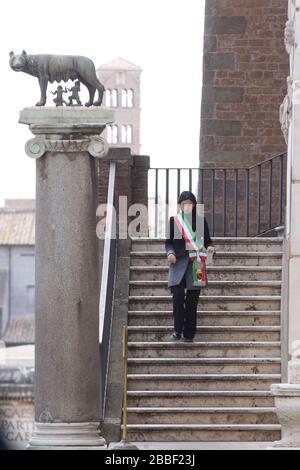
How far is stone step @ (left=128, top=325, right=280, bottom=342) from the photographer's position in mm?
17719

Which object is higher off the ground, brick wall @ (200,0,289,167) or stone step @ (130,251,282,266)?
brick wall @ (200,0,289,167)

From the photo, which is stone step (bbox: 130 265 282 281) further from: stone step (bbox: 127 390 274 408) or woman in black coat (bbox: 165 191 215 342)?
stone step (bbox: 127 390 274 408)

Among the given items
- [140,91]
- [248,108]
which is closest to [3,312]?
[140,91]

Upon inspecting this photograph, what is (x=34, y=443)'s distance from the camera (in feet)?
44.8

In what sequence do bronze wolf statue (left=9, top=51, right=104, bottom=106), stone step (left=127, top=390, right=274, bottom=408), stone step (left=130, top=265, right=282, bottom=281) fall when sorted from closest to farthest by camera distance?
bronze wolf statue (left=9, top=51, right=104, bottom=106), stone step (left=127, top=390, right=274, bottom=408), stone step (left=130, top=265, right=282, bottom=281)

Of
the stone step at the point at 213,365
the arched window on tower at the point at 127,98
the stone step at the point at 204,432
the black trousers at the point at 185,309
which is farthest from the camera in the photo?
the arched window on tower at the point at 127,98

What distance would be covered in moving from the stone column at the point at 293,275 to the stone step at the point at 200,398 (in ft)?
16.4

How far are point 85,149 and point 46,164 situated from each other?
331 mm

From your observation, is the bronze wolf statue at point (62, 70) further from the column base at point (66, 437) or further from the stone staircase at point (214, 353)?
the stone staircase at point (214, 353)

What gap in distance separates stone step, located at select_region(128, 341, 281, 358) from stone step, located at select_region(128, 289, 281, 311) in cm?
74

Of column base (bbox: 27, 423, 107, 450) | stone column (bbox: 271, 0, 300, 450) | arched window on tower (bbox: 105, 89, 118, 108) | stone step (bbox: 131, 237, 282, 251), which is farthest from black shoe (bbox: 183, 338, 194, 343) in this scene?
arched window on tower (bbox: 105, 89, 118, 108)

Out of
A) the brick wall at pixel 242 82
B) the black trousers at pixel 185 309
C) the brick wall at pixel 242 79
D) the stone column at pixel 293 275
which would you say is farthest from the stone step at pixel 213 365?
the brick wall at pixel 242 79

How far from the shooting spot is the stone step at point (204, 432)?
53.7 ft

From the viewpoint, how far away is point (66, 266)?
555 inches
